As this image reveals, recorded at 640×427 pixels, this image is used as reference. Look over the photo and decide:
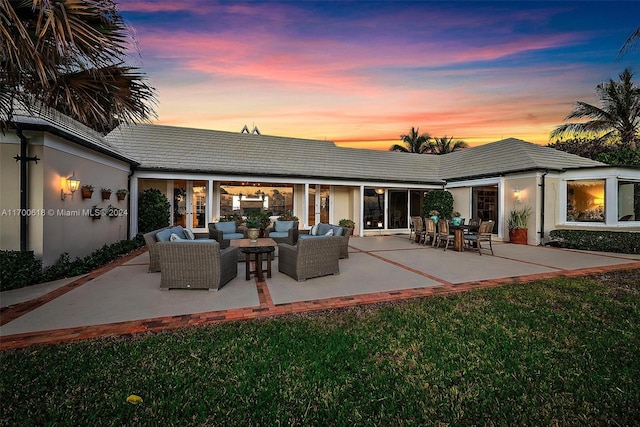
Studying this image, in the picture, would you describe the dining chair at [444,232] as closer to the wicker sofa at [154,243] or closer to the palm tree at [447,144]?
the wicker sofa at [154,243]

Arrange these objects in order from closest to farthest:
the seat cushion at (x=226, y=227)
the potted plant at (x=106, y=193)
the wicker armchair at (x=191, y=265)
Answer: the wicker armchair at (x=191, y=265) < the potted plant at (x=106, y=193) < the seat cushion at (x=226, y=227)

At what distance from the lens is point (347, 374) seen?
2.48 meters

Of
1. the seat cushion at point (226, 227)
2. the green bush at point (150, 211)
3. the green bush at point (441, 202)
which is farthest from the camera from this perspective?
the green bush at point (441, 202)

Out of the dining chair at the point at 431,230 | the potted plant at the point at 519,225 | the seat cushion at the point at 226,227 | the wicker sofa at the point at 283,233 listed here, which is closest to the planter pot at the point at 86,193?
the seat cushion at the point at 226,227

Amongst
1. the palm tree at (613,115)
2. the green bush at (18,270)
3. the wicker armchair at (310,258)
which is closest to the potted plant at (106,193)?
the green bush at (18,270)

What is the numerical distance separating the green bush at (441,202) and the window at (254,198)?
7.56 metres

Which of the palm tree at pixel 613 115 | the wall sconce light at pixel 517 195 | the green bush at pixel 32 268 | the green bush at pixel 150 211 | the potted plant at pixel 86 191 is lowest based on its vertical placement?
the green bush at pixel 32 268

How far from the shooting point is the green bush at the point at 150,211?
35.2 ft

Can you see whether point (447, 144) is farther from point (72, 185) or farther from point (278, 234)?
point (72, 185)

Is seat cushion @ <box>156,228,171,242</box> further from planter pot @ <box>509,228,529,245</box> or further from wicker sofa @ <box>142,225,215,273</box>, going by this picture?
planter pot @ <box>509,228,529,245</box>

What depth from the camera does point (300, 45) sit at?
9.03 metres

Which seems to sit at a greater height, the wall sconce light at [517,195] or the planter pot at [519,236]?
the wall sconce light at [517,195]

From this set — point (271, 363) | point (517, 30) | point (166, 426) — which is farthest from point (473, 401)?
point (517, 30)

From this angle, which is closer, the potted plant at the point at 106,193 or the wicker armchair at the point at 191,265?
the wicker armchair at the point at 191,265
